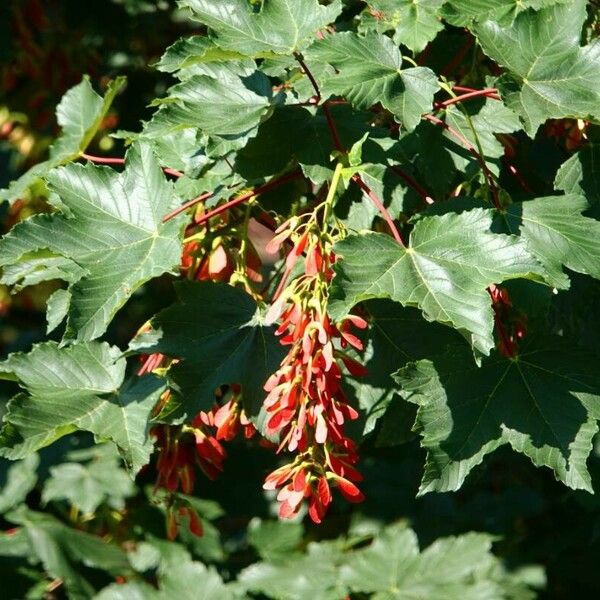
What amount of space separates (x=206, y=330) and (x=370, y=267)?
28cm

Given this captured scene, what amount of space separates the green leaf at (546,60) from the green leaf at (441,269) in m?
0.18

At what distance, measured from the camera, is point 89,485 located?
8.30 feet

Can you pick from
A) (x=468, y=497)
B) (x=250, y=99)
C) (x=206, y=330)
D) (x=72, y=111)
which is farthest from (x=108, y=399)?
(x=468, y=497)

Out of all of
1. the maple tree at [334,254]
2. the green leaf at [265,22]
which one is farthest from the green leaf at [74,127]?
the green leaf at [265,22]

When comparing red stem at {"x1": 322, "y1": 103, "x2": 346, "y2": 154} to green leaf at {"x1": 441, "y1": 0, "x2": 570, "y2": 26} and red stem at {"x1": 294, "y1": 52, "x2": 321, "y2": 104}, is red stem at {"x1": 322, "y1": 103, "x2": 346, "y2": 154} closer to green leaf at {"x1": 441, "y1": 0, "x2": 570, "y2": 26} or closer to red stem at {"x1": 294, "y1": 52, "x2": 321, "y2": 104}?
red stem at {"x1": 294, "y1": 52, "x2": 321, "y2": 104}

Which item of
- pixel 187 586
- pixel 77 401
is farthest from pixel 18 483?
pixel 77 401

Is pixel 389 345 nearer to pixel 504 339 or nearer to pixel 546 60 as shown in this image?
pixel 504 339

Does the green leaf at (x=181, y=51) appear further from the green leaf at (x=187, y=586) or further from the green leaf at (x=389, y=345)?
the green leaf at (x=187, y=586)

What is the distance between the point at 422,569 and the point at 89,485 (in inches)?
30.3

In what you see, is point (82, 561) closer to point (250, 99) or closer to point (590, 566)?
point (590, 566)

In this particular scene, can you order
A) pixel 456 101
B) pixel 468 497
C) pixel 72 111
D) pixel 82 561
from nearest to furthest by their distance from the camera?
pixel 456 101 < pixel 72 111 < pixel 82 561 < pixel 468 497

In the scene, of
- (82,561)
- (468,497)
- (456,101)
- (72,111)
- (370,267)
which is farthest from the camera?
(468,497)

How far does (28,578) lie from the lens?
100.0 inches

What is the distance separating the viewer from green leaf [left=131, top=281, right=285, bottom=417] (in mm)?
1443
